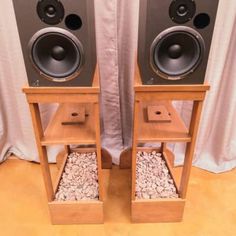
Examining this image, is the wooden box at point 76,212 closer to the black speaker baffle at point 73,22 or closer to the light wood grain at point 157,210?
the light wood grain at point 157,210

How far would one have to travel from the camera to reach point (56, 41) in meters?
0.82

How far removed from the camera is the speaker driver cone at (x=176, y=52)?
802 millimetres

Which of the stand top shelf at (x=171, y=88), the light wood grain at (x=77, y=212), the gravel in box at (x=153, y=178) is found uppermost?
the stand top shelf at (x=171, y=88)

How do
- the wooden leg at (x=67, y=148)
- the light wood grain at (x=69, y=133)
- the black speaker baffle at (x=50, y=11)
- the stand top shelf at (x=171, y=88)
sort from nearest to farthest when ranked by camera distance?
the black speaker baffle at (x=50, y=11)
the stand top shelf at (x=171, y=88)
the light wood grain at (x=69, y=133)
the wooden leg at (x=67, y=148)

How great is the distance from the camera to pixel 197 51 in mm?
828

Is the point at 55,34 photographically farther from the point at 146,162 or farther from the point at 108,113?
the point at 146,162

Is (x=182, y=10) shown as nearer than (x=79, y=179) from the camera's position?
Yes

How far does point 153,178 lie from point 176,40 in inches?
29.8

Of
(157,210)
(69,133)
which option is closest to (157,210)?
(157,210)

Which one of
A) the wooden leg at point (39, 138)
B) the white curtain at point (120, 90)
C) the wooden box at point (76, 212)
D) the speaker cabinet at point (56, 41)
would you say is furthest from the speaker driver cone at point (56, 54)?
the wooden box at point (76, 212)

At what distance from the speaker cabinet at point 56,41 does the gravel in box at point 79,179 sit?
590 millimetres

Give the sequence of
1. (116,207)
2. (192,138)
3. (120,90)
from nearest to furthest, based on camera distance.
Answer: (192,138) < (116,207) < (120,90)

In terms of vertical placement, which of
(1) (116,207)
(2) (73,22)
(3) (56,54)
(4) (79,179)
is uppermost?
(2) (73,22)

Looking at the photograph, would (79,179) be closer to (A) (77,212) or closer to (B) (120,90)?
(A) (77,212)
